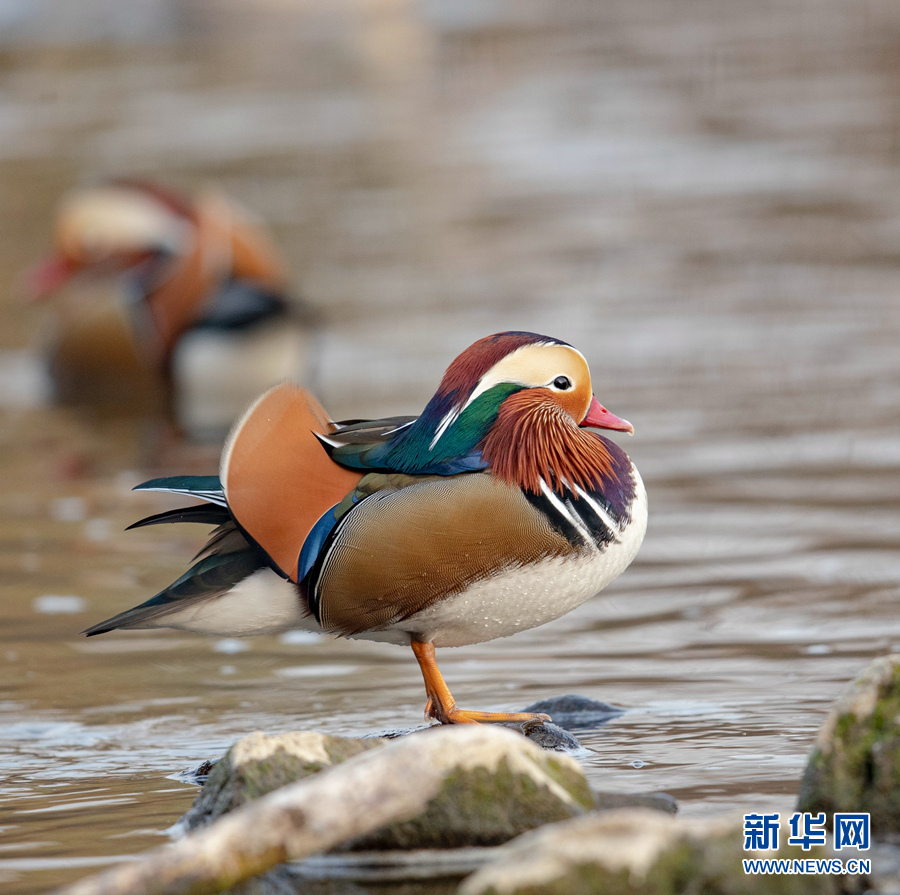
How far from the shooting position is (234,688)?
5.55 m

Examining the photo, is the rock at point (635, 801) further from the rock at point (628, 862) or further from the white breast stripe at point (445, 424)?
the white breast stripe at point (445, 424)

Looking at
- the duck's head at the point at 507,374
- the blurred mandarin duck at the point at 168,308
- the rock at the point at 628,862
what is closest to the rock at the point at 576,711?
the duck's head at the point at 507,374

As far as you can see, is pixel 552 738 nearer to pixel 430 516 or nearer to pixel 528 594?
pixel 528 594

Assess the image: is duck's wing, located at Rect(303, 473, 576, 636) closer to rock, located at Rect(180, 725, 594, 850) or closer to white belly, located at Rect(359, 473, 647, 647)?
white belly, located at Rect(359, 473, 647, 647)

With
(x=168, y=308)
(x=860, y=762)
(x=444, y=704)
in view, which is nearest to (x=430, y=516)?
(x=444, y=704)

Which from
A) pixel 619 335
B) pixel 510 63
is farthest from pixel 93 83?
pixel 619 335

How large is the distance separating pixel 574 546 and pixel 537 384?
477 millimetres

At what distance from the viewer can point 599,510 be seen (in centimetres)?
447

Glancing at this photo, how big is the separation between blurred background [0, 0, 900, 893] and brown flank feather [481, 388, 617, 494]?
756 mm

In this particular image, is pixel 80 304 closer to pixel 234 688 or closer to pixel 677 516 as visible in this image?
pixel 677 516

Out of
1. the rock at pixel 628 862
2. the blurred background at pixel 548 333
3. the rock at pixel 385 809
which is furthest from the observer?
the blurred background at pixel 548 333

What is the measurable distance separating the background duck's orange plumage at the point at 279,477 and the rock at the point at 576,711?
0.93 m

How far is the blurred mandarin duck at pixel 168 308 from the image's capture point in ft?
36.2

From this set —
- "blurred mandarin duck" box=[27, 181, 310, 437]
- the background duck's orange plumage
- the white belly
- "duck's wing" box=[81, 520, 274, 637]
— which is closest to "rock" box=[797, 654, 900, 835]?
the white belly
